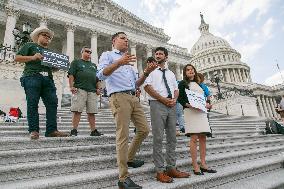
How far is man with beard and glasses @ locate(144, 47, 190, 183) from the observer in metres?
4.00

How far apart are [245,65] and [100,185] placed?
84.0 metres

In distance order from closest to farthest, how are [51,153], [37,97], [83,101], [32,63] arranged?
[51,153]
[37,97]
[32,63]
[83,101]

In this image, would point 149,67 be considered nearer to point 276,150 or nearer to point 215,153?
point 215,153

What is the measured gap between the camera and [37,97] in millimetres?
4711

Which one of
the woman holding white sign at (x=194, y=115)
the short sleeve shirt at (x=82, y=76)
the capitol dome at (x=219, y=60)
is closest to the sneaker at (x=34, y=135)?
the short sleeve shirt at (x=82, y=76)

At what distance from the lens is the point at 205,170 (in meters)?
4.49

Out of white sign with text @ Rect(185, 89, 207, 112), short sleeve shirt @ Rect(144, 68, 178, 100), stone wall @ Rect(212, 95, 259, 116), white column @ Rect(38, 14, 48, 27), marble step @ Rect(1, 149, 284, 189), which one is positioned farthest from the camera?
stone wall @ Rect(212, 95, 259, 116)

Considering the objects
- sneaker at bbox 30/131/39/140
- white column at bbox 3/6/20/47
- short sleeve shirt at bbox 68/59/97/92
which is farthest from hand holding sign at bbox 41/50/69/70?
white column at bbox 3/6/20/47

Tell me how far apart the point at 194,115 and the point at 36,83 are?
120 inches

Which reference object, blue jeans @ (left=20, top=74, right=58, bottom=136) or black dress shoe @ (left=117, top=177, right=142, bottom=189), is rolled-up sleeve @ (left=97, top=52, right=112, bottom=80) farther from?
black dress shoe @ (left=117, top=177, right=142, bottom=189)

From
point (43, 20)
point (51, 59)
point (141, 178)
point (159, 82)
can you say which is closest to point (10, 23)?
point (43, 20)

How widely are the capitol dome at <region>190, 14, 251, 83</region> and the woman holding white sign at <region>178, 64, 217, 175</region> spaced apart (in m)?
69.2

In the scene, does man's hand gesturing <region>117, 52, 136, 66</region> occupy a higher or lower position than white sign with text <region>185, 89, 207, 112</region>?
higher

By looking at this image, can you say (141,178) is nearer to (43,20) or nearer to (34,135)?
(34,135)
